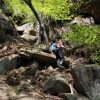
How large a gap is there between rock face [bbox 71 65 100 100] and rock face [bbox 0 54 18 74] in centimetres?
667

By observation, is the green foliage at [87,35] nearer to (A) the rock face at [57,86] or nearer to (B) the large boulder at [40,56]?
(A) the rock face at [57,86]

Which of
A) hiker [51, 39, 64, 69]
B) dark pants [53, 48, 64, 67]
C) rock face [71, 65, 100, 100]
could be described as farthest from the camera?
dark pants [53, 48, 64, 67]

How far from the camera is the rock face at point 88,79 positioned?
38.3ft

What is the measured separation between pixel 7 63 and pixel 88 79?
747 cm

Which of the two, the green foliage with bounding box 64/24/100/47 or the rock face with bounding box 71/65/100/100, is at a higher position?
the green foliage with bounding box 64/24/100/47

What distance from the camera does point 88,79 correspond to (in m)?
11.9

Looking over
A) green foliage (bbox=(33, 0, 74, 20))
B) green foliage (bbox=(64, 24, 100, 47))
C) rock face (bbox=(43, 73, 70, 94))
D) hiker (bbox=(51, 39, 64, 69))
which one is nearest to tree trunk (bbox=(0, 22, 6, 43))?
green foliage (bbox=(33, 0, 74, 20))

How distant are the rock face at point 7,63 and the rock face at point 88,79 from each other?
6.67 m

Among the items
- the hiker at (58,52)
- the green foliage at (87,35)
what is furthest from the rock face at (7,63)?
the green foliage at (87,35)

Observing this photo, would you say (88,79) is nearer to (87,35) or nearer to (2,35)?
(87,35)

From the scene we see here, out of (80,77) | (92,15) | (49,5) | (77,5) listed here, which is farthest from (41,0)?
(80,77)

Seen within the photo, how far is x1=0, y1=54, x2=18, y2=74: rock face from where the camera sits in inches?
688

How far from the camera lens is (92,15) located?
27672 millimetres

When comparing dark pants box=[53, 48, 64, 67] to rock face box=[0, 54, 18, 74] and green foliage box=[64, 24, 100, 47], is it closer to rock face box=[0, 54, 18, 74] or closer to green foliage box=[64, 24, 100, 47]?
rock face box=[0, 54, 18, 74]
